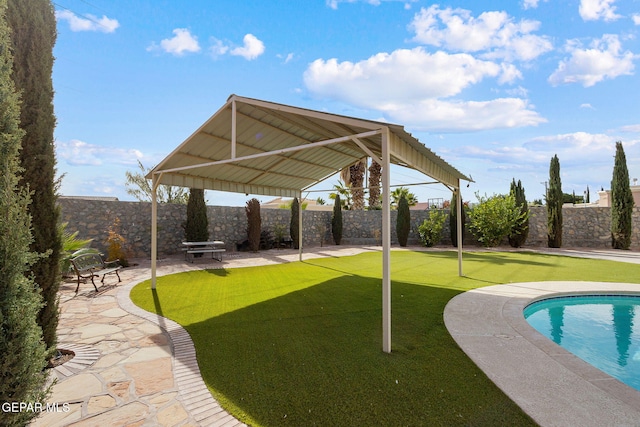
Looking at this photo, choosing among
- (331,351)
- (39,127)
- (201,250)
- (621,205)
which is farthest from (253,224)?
(621,205)

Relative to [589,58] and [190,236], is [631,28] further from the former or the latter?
[190,236]

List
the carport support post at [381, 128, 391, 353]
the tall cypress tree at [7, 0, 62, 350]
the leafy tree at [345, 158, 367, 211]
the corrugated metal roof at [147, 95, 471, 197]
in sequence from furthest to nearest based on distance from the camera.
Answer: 1. the leafy tree at [345, 158, 367, 211]
2. the corrugated metal roof at [147, 95, 471, 197]
3. the carport support post at [381, 128, 391, 353]
4. the tall cypress tree at [7, 0, 62, 350]

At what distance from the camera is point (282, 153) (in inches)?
254

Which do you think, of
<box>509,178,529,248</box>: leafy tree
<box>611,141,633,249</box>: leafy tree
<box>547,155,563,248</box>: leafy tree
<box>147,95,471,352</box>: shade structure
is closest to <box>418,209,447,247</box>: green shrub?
<box>509,178,529,248</box>: leafy tree

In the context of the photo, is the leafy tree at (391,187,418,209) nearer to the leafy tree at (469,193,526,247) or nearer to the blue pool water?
the leafy tree at (469,193,526,247)

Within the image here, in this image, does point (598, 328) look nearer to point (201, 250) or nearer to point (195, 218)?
point (201, 250)

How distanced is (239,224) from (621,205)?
19296 mm

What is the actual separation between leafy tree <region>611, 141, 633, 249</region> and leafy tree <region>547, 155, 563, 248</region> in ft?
7.64

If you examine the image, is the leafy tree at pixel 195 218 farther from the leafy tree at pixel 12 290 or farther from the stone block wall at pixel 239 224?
the leafy tree at pixel 12 290

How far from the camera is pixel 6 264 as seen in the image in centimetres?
182

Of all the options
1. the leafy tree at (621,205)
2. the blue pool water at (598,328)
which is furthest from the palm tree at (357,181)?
the blue pool water at (598,328)

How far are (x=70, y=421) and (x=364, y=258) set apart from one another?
35.3 feet

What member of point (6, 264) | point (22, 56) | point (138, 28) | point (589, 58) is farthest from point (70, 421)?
point (589, 58)

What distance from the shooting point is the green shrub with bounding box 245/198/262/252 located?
1464 cm
